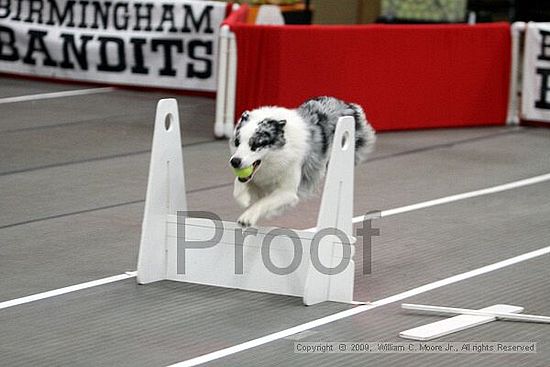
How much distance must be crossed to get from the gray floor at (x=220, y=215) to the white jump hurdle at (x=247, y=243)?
119 millimetres

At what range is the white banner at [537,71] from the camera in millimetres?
13945

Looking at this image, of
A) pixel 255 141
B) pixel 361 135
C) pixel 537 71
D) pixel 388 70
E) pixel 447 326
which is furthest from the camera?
pixel 537 71

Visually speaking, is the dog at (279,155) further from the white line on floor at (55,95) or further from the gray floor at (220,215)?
the white line on floor at (55,95)

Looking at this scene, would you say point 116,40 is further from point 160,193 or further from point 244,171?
point 244,171

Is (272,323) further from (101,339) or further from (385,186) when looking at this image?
(385,186)

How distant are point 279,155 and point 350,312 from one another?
1.01 metres

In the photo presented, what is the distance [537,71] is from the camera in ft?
46.0

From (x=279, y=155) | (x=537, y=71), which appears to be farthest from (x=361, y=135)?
(x=537, y=71)

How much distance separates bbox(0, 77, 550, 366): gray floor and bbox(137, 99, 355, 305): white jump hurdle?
119 mm

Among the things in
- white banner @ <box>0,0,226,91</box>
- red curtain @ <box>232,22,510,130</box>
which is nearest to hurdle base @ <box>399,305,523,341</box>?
red curtain @ <box>232,22,510,130</box>

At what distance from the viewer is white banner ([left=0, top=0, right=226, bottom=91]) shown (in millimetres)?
15195

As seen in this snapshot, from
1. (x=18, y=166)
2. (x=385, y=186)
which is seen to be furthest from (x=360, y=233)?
(x=18, y=166)

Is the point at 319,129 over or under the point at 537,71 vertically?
over

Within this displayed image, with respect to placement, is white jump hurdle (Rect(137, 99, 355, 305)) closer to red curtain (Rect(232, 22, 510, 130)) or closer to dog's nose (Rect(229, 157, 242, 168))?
dog's nose (Rect(229, 157, 242, 168))
